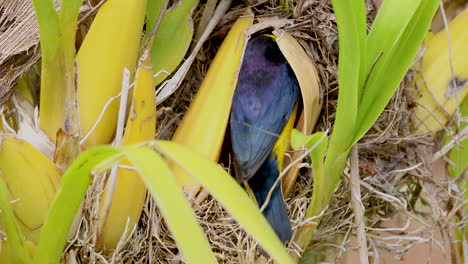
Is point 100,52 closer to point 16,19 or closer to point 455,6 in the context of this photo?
point 16,19

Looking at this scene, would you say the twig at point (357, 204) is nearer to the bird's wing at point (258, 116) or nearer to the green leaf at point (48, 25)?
the bird's wing at point (258, 116)

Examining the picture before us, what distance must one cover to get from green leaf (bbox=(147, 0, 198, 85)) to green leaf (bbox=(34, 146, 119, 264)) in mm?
364

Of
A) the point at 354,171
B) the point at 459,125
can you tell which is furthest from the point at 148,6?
the point at 459,125

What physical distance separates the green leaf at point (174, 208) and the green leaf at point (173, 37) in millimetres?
479

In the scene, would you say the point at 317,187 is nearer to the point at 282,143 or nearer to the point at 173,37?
the point at 282,143

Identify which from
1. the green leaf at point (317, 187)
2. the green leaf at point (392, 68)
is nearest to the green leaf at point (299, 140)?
the green leaf at point (317, 187)

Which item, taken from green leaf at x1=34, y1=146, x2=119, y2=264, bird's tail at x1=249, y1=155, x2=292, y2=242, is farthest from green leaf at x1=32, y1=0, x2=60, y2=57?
bird's tail at x1=249, y1=155, x2=292, y2=242

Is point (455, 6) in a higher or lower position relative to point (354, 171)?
higher

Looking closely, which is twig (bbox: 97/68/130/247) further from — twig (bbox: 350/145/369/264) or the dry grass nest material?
twig (bbox: 350/145/369/264)

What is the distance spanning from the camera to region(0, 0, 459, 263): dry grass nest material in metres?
0.84

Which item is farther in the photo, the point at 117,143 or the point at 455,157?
the point at 455,157

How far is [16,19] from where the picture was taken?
805mm

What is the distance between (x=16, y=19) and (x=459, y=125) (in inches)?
24.7

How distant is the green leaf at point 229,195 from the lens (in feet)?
1.36
